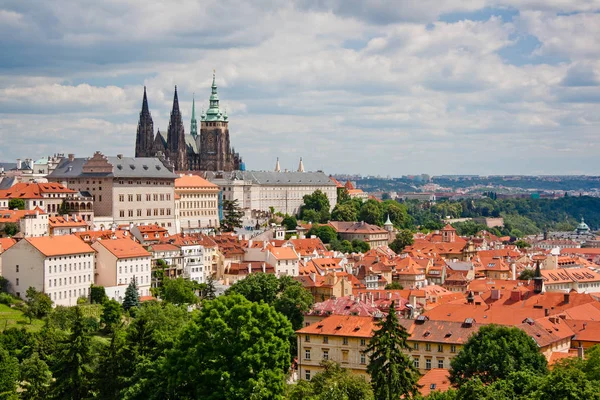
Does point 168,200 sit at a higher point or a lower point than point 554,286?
higher

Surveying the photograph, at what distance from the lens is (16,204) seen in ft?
353

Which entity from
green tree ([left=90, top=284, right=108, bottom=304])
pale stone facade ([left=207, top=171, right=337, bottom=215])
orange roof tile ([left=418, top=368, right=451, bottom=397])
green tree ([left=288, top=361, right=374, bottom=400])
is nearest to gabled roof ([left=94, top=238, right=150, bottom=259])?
green tree ([left=90, top=284, right=108, bottom=304])

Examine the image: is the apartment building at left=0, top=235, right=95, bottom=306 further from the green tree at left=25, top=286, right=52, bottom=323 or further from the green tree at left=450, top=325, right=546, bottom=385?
the green tree at left=450, top=325, right=546, bottom=385

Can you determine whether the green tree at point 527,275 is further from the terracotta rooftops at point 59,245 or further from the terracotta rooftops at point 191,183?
the terracotta rooftops at point 59,245

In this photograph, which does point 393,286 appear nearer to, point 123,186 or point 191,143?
point 123,186

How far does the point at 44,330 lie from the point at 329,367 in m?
23.6

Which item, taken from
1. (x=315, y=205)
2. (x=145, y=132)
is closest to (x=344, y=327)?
(x=315, y=205)

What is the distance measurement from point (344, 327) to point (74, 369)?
1679cm

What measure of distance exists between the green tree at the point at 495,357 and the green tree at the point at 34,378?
68.7ft

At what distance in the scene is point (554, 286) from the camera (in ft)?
375

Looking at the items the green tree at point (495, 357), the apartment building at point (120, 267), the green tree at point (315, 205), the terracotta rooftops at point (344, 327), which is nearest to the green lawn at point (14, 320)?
the apartment building at point (120, 267)

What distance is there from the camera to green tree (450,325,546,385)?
5072 cm

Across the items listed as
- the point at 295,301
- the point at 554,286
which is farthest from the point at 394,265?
the point at 295,301

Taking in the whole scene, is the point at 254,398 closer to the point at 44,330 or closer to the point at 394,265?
the point at 44,330
